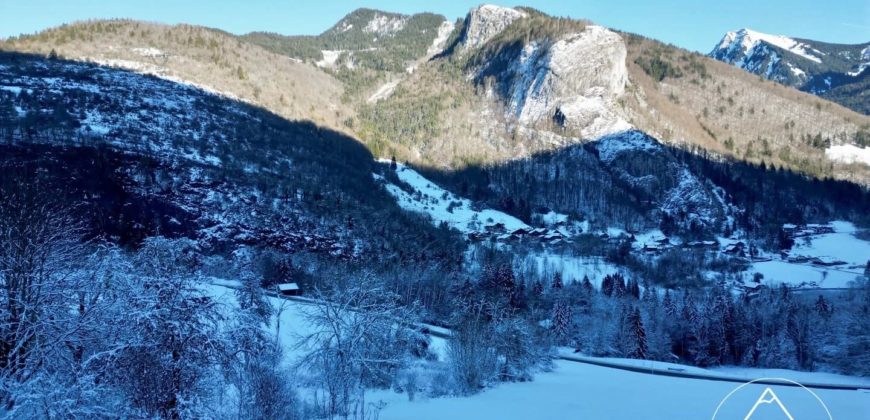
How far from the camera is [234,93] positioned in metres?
160

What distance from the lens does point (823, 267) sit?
143625mm

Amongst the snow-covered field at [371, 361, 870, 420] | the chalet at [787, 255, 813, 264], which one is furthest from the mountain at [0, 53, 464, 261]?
the chalet at [787, 255, 813, 264]

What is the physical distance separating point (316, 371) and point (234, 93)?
498 feet

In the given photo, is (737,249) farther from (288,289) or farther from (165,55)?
(165,55)

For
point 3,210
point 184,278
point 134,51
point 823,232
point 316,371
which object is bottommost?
point 316,371

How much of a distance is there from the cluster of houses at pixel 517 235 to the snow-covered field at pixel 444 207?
3.26 metres

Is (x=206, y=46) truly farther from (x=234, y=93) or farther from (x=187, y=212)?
(x=187, y=212)

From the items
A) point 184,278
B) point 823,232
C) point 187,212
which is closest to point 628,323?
point 184,278

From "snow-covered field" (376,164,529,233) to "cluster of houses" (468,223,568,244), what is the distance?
10.7ft

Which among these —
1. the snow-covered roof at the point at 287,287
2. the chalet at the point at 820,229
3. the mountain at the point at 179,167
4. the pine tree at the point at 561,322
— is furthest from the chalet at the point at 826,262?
the snow-covered roof at the point at 287,287

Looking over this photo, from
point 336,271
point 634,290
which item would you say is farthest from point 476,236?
point 336,271

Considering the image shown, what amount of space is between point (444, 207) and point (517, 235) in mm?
27402

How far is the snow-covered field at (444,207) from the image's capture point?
15538cm

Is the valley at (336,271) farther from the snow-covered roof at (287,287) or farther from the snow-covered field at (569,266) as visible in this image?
the snow-covered field at (569,266)
